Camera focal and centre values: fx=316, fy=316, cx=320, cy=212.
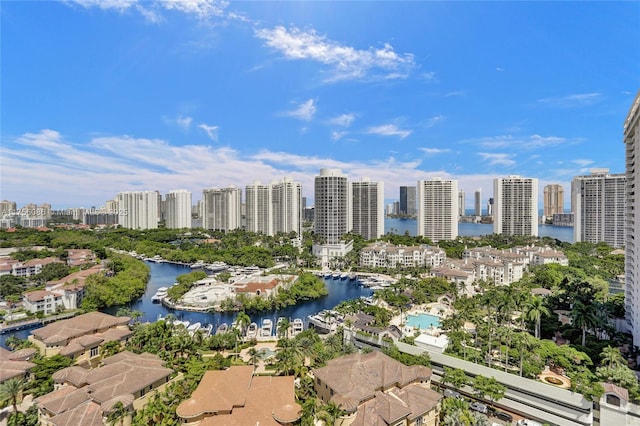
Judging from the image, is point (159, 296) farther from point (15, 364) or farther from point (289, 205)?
point (289, 205)

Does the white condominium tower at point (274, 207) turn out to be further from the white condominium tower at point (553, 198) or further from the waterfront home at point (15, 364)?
the white condominium tower at point (553, 198)

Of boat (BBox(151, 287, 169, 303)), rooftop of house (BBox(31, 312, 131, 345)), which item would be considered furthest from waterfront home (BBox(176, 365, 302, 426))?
boat (BBox(151, 287, 169, 303))

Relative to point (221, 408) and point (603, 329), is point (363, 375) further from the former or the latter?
point (603, 329)

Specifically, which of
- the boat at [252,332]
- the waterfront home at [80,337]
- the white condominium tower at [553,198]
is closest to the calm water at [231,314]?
the boat at [252,332]

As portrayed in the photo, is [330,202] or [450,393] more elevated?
[330,202]

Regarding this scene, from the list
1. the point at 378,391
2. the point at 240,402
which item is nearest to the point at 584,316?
the point at 378,391

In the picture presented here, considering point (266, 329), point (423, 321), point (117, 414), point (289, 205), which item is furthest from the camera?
point (289, 205)
